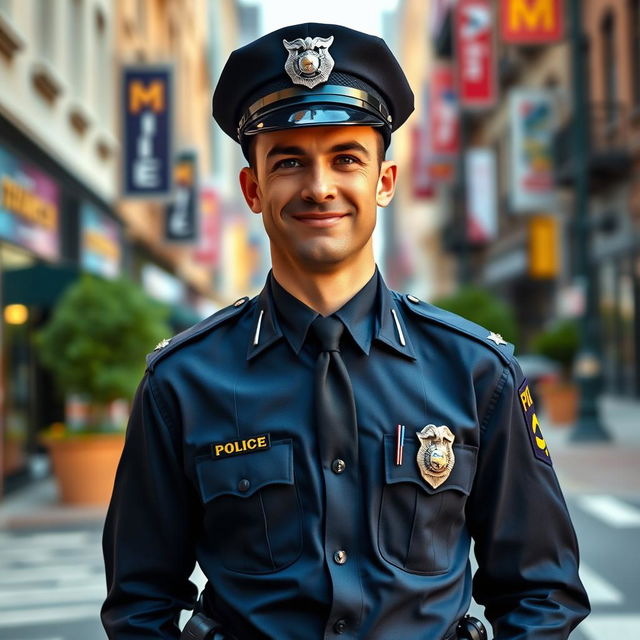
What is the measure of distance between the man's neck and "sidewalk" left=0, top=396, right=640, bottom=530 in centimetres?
899

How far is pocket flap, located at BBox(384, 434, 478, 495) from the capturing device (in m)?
2.15

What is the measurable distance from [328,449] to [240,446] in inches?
6.9

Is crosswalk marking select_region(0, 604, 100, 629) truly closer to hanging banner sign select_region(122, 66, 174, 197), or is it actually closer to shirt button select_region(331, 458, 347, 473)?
shirt button select_region(331, 458, 347, 473)

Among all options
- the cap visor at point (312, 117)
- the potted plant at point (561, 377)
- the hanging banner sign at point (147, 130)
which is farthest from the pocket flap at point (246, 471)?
the potted plant at point (561, 377)

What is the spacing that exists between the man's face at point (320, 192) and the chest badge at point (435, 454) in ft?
1.21

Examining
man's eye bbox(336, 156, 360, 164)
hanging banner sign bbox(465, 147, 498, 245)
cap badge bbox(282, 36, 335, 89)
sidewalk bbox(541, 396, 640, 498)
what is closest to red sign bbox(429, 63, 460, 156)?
hanging banner sign bbox(465, 147, 498, 245)

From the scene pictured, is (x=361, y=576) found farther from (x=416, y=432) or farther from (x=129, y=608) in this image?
(x=129, y=608)

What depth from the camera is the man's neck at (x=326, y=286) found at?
224cm

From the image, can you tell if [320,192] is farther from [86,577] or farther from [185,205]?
[185,205]

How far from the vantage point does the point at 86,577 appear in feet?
26.1

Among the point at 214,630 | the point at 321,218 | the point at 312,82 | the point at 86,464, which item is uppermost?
the point at 312,82

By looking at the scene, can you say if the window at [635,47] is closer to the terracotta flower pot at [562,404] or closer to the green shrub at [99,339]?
the terracotta flower pot at [562,404]

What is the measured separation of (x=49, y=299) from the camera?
526 inches

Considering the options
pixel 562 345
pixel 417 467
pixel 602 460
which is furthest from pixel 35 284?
pixel 562 345
